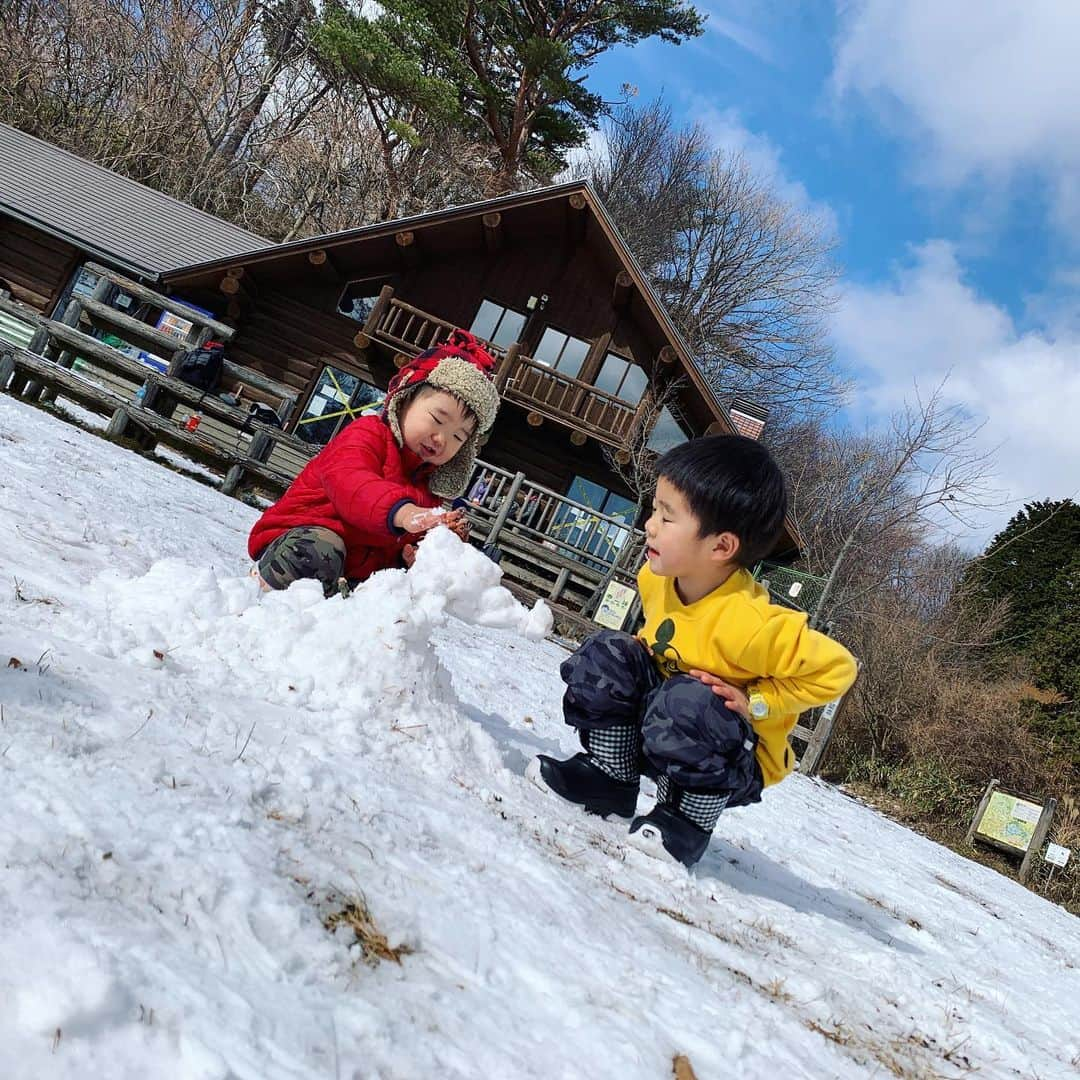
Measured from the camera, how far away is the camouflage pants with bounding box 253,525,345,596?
2.93 m

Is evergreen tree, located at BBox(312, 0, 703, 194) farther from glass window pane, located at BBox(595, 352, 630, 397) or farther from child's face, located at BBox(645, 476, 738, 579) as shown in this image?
child's face, located at BBox(645, 476, 738, 579)

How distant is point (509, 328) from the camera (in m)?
16.6

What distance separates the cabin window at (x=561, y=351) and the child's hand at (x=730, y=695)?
47.5 ft

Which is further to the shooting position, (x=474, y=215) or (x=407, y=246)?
(x=407, y=246)

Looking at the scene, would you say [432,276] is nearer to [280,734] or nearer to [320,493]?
[320,493]

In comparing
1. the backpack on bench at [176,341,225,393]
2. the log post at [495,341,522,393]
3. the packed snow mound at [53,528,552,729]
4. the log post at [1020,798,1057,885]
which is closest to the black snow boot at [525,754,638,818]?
the packed snow mound at [53,528,552,729]

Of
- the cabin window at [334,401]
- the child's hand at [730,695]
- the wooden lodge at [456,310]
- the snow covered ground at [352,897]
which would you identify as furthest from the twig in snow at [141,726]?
the cabin window at [334,401]

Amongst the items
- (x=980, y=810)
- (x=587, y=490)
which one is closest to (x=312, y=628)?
(x=980, y=810)

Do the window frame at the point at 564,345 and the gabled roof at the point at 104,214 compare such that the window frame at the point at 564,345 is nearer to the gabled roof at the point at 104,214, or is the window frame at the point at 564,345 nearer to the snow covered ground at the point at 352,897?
the gabled roof at the point at 104,214

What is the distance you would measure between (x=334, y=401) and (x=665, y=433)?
6.39 m

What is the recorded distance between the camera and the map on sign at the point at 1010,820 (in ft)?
33.8

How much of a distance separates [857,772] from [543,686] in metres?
8.98

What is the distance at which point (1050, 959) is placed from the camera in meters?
4.29

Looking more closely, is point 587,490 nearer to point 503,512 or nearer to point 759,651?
point 503,512
